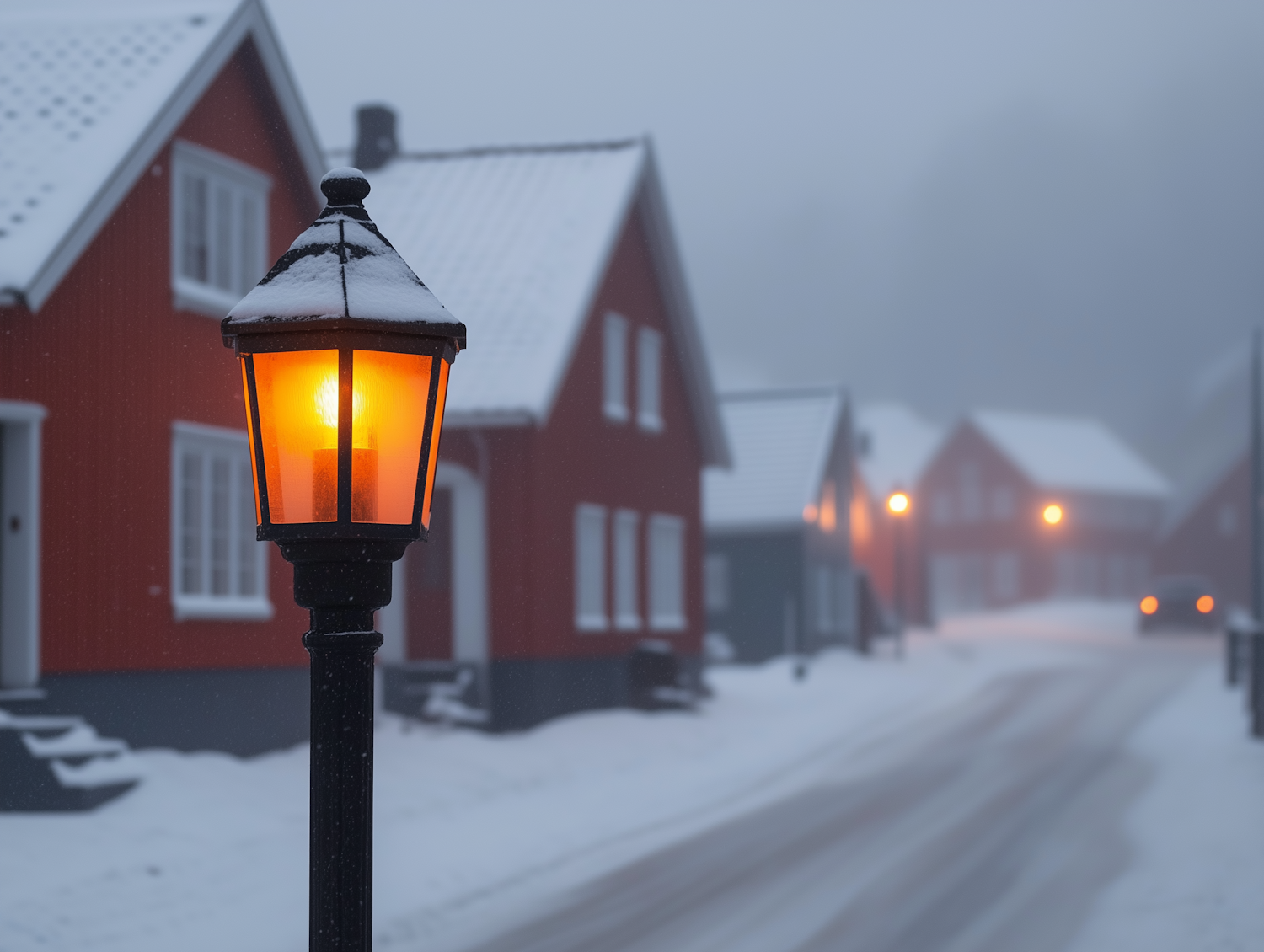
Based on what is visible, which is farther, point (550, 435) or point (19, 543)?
point (550, 435)

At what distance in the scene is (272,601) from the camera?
16969mm

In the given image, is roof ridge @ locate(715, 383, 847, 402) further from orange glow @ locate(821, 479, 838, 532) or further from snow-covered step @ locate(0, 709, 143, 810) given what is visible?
snow-covered step @ locate(0, 709, 143, 810)

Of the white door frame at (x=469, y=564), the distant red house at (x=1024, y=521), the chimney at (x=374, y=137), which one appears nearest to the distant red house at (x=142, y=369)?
the white door frame at (x=469, y=564)

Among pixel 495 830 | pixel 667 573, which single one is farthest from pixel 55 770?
pixel 667 573

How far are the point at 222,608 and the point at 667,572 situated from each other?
38.2ft

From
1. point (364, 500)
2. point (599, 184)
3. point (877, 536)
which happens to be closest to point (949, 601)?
point (877, 536)

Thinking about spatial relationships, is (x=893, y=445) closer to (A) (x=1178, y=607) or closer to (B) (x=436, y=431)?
(A) (x=1178, y=607)

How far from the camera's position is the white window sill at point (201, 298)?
15539 mm

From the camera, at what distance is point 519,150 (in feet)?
84.4

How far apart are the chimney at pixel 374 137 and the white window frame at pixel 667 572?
739cm

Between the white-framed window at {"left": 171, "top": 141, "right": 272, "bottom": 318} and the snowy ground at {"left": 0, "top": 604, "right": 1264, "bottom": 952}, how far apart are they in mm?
4569

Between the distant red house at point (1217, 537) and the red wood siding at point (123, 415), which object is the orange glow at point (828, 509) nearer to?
the red wood siding at point (123, 415)

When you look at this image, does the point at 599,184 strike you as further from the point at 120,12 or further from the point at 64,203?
the point at 64,203

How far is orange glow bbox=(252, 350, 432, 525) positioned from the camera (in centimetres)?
418
